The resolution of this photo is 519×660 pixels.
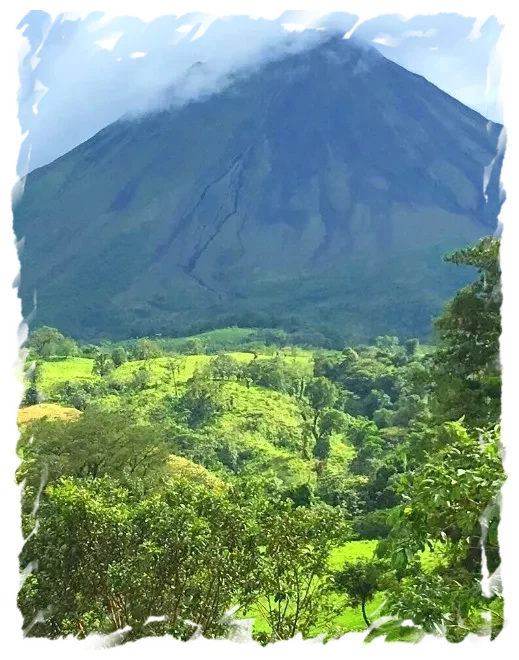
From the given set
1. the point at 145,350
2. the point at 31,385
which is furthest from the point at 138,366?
the point at 31,385

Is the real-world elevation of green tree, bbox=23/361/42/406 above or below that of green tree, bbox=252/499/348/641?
above

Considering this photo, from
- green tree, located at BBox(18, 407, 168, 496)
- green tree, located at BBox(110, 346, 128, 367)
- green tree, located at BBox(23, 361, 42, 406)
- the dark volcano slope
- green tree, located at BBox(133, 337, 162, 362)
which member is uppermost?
green tree, located at BBox(23, 361, 42, 406)

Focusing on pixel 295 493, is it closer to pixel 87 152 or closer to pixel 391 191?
pixel 391 191

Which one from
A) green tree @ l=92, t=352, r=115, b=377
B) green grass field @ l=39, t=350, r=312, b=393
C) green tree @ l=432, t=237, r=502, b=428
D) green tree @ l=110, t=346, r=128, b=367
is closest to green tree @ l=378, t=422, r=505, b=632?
green tree @ l=432, t=237, r=502, b=428

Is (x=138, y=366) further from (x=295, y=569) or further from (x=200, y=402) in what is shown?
(x=295, y=569)

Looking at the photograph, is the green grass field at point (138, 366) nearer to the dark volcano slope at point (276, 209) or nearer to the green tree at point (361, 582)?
the dark volcano slope at point (276, 209)

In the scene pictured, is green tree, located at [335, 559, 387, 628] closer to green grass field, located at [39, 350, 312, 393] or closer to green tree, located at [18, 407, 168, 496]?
green tree, located at [18, 407, 168, 496]

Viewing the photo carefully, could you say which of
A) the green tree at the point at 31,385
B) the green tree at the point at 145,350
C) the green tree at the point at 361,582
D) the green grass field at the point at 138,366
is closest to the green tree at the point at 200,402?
the green grass field at the point at 138,366

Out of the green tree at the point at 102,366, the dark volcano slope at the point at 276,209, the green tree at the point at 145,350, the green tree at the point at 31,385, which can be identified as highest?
the green tree at the point at 31,385
